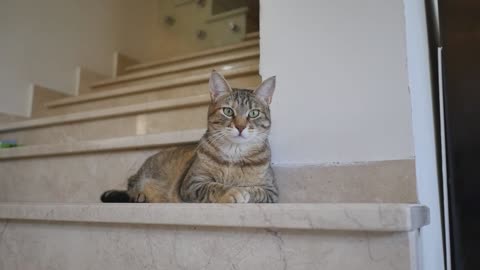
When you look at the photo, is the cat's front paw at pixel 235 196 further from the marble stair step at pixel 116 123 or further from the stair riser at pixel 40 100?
the stair riser at pixel 40 100

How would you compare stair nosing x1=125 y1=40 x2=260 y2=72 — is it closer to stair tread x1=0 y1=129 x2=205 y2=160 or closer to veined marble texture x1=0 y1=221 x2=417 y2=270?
stair tread x1=0 y1=129 x2=205 y2=160

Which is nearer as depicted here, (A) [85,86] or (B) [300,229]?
(B) [300,229]

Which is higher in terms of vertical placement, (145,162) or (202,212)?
Answer: (145,162)

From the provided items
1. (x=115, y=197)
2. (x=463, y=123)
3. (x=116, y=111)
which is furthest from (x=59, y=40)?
(x=463, y=123)

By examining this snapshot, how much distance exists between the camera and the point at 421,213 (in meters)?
0.61

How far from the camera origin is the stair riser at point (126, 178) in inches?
30.3

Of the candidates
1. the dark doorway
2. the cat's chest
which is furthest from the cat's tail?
the dark doorway

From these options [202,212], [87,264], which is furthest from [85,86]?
[202,212]

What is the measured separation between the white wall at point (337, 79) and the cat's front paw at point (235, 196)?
18 centimetres

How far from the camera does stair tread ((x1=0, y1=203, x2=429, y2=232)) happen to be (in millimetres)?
524

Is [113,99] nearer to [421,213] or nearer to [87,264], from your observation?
[87,264]

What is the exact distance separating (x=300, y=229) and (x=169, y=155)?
0.62 metres

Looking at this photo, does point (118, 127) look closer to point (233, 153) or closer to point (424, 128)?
point (233, 153)

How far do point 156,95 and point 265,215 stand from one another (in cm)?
126
